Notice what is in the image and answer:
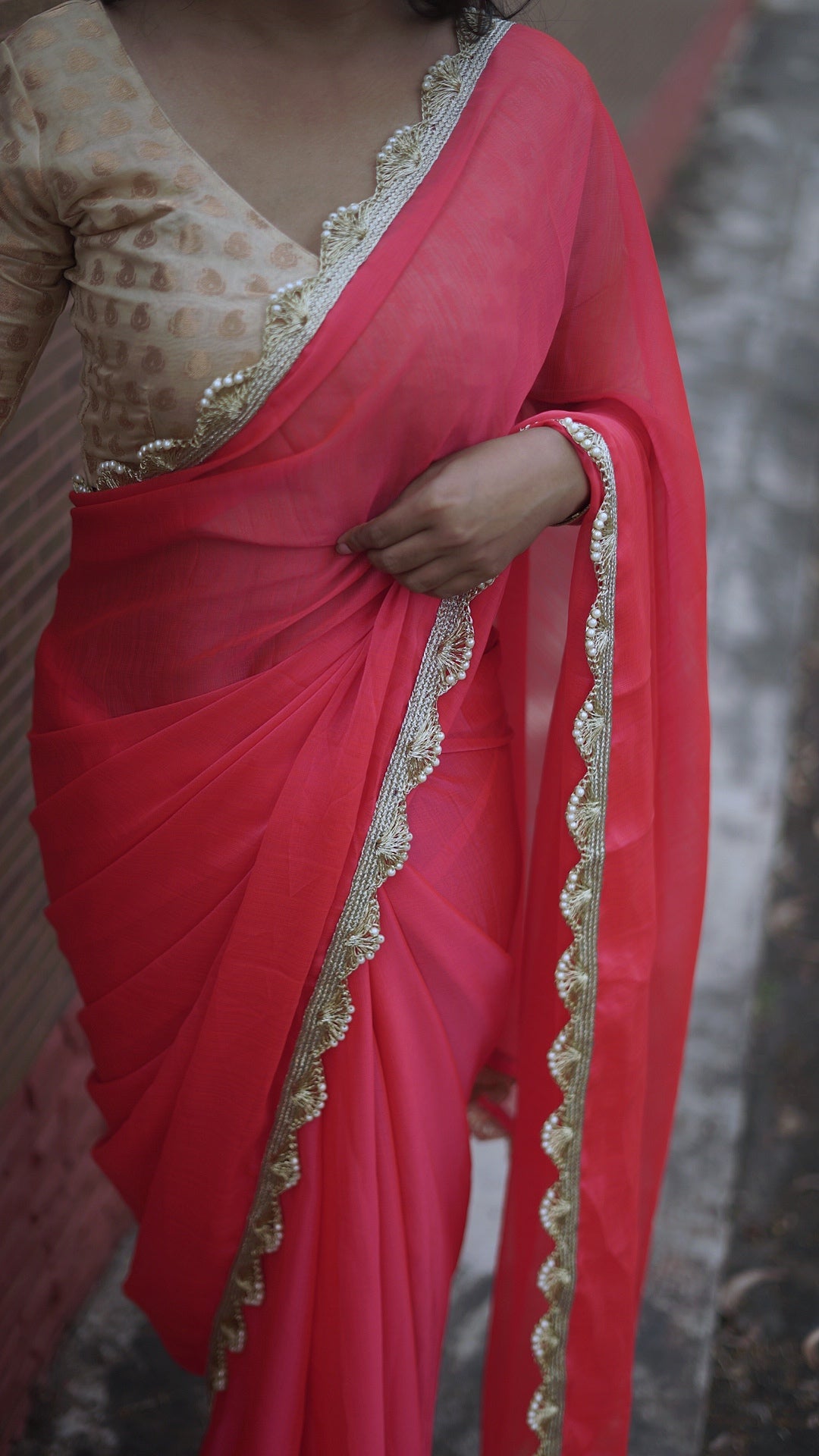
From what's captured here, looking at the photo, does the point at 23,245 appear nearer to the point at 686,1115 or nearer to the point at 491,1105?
the point at 491,1105

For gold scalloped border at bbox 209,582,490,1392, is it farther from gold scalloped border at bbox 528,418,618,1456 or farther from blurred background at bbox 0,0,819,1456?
blurred background at bbox 0,0,819,1456

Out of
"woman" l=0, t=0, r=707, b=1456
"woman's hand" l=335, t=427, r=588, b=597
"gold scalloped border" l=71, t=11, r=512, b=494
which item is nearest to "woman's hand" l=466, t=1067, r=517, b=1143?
"woman" l=0, t=0, r=707, b=1456

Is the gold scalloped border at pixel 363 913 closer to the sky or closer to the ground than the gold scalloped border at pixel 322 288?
closer to the ground

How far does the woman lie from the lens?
3.67 feet

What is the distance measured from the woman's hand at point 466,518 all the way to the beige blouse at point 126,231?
189 mm

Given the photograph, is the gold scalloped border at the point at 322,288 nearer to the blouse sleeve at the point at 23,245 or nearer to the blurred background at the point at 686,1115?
the blouse sleeve at the point at 23,245

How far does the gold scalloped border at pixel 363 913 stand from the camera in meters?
1.22

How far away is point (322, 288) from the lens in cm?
111

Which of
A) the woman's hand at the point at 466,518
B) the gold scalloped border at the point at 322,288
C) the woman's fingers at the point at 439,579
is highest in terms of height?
the gold scalloped border at the point at 322,288

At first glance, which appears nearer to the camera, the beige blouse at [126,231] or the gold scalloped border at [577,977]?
the beige blouse at [126,231]

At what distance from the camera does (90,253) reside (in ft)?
3.67

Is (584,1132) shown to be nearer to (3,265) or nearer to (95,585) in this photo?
(95,585)

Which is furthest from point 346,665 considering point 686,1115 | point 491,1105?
point 686,1115

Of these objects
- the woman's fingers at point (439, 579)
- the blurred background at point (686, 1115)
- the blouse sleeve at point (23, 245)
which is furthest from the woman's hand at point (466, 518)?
the blurred background at point (686, 1115)
